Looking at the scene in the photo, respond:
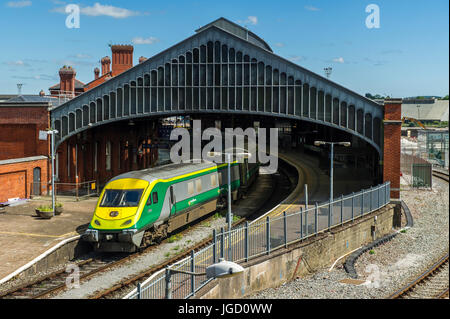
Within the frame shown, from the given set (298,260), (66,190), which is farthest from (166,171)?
(66,190)

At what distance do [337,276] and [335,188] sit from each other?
58.6 feet

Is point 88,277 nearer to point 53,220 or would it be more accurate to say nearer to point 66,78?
point 53,220

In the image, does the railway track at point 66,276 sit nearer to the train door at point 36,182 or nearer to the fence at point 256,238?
the fence at point 256,238

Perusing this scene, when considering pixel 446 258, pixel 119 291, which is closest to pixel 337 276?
pixel 446 258

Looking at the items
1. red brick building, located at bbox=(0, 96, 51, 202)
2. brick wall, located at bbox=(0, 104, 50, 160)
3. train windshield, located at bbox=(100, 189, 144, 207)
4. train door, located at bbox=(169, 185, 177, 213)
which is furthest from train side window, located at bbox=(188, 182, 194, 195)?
brick wall, located at bbox=(0, 104, 50, 160)

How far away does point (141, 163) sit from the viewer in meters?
49.2

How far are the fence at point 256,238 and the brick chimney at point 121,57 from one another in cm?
3112

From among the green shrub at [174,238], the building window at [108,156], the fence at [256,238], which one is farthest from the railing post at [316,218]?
the building window at [108,156]

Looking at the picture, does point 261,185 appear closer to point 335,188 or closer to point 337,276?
point 335,188

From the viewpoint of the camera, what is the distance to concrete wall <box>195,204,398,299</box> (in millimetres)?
15023

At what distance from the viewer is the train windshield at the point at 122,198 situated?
2005 cm

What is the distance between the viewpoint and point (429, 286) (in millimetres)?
19062

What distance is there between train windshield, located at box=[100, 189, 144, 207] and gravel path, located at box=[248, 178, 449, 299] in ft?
21.4

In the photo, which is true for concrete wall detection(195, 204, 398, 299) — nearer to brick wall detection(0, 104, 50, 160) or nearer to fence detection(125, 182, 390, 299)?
fence detection(125, 182, 390, 299)
